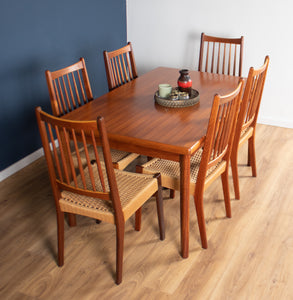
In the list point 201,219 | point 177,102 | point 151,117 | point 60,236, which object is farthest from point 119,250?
point 177,102

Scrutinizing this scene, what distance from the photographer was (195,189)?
2045 mm

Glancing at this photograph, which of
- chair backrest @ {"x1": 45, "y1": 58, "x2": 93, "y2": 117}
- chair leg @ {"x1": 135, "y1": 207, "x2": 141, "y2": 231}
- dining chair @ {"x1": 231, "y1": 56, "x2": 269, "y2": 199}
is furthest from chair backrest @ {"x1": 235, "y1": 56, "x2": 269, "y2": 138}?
chair backrest @ {"x1": 45, "y1": 58, "x2": 93, "y2": 117}

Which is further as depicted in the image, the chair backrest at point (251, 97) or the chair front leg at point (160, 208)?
the chair backrest at point (251, 97)

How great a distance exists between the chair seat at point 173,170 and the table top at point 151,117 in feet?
0.75

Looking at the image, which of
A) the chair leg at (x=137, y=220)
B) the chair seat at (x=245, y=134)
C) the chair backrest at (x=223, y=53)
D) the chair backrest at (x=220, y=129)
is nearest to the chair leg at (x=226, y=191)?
the chair backrest at (x=220, y=129)

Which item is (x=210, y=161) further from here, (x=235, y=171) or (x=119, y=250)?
(x=119, y=250)

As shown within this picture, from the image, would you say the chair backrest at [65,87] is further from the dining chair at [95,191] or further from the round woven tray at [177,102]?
the round woven tray at [177,102]

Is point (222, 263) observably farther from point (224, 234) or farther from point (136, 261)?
point (136, 261)

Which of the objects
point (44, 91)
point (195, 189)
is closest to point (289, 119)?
point (195, 189)

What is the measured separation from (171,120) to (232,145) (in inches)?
19.2

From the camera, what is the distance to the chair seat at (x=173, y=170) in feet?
6.90

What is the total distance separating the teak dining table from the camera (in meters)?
1.91

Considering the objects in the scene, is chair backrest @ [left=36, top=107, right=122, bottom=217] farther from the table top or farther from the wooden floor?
the wooden floor

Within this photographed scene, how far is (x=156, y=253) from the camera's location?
218 centimetres
